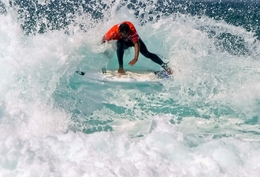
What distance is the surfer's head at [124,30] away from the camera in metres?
6.95

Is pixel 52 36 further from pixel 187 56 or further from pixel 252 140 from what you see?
pixel 252 140

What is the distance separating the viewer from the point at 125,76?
7.45 metres

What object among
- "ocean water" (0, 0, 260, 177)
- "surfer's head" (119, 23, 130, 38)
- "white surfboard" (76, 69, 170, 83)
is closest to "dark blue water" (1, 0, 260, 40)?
"ocean water" (0, 0, 260, 177)

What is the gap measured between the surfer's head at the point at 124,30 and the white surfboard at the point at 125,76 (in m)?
0.92

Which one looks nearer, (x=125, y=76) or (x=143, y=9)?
(x=125, y=76)

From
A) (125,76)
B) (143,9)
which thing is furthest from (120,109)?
(143,9)

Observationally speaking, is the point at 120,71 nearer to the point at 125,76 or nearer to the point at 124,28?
the point at 125,76

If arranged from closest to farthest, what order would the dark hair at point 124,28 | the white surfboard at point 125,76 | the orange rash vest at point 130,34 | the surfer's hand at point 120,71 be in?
the dark hair at point 124,28, the orange rash vest at point 130,34, the white surfboard at point 125,76, the surfer's hand at point 120,71

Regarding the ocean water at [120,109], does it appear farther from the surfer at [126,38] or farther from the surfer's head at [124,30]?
the surfer's head at [124,30]

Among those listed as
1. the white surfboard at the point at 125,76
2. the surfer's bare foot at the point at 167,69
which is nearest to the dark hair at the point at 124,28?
the white surfboard at the point at 125,76

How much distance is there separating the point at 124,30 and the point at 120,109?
1.66m

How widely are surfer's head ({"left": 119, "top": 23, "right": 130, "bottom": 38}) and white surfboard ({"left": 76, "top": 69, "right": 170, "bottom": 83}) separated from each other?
36.2 inches

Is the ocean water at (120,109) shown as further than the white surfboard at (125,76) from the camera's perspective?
No

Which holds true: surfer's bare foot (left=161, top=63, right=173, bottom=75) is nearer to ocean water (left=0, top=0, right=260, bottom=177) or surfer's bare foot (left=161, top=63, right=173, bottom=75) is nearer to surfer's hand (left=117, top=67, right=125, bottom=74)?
ocean water (left=0, top=0, right=260, bottom=177)
